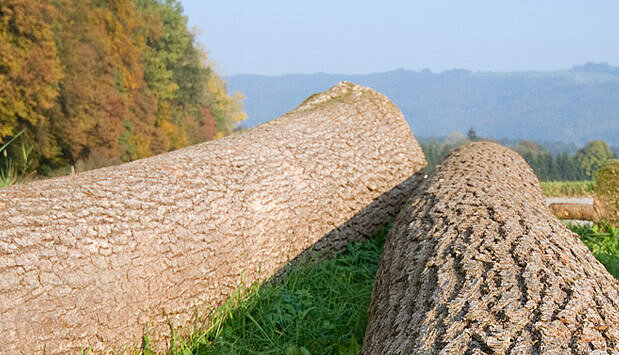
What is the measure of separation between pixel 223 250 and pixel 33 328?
4.22ft

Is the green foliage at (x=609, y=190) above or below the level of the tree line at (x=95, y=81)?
below

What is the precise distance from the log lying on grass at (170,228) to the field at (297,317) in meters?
0.15

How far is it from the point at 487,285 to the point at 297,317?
5.59ft

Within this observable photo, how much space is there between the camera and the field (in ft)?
11.0

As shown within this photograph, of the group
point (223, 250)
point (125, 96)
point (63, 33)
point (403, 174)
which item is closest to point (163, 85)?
point (125, 96)

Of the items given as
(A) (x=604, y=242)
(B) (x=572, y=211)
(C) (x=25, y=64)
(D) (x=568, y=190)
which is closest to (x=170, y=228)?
(A) (x=604, y=242)

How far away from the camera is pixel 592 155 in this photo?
170 ft

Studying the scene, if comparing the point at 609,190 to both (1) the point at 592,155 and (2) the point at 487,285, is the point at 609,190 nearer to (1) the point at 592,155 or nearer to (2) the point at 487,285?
(2) the point at 487,285

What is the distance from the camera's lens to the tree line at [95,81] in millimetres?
14234

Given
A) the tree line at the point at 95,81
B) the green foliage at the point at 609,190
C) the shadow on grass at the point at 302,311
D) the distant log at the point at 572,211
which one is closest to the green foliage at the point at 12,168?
the tree line at the point at 95,81

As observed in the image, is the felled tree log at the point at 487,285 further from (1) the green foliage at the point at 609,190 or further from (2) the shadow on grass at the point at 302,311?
(1) the green foliage at the point at 609,190

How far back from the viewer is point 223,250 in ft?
11.8

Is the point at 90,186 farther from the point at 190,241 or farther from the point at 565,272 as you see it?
the point at 565,272

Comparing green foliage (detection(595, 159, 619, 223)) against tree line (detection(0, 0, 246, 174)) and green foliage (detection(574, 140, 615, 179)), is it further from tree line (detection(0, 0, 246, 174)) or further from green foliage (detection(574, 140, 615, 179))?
green foliage (detection(574, 140, 615, 179))
